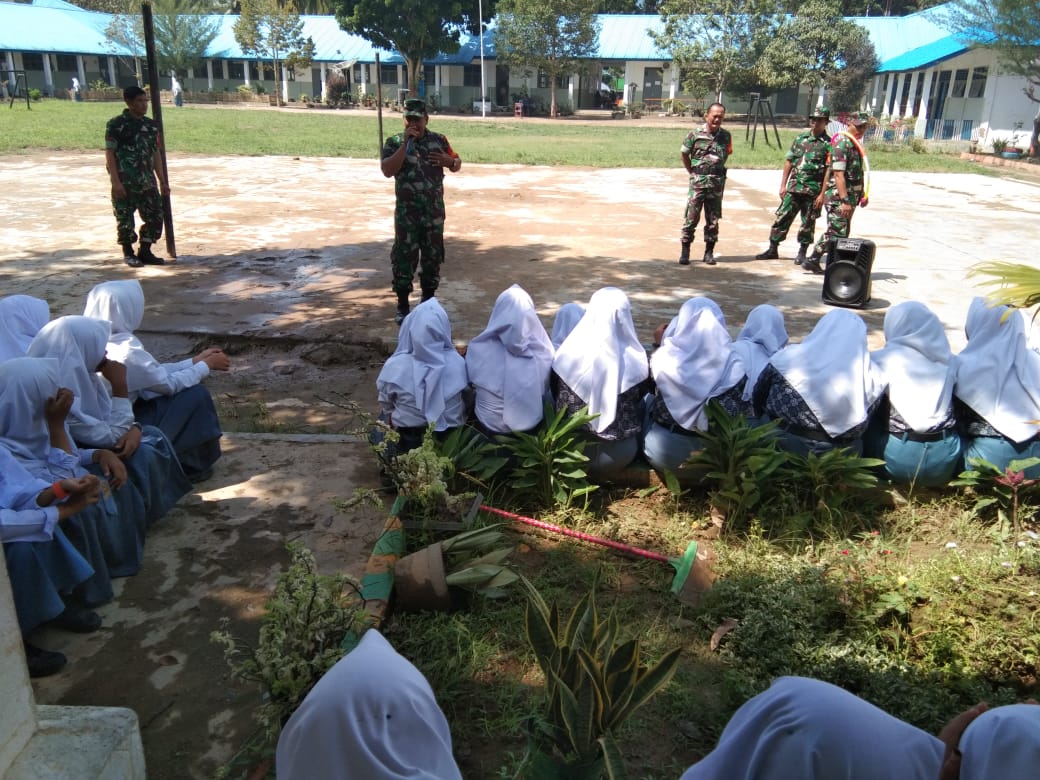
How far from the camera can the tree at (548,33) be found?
3634 centimetres

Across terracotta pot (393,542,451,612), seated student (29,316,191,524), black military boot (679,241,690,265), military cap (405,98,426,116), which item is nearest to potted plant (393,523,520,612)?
terracotta pot (393,542,451,612)

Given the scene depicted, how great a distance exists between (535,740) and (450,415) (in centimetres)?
187

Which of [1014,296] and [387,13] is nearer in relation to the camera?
[1014,296]

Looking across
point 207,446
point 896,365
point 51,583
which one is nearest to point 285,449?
point 207,446

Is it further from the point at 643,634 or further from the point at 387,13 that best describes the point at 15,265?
the point at 387,13

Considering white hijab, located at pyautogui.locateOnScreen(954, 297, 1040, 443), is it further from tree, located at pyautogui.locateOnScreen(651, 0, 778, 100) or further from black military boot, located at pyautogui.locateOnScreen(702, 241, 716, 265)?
tree, located at pyautogui.locateOnScreen(651, 0, 778, 100)

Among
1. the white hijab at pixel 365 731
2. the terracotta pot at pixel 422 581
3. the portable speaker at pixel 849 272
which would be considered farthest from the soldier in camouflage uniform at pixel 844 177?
the white hijab at pixel 365 731

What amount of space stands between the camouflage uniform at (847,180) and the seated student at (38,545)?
23.8 feet

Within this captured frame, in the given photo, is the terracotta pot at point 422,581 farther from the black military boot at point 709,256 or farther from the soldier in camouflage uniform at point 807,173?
the soldier in camouflage uniform at point 807,173

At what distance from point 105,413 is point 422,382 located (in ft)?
4.36

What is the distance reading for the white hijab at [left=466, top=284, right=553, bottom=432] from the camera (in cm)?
383

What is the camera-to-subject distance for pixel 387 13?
37062 mm

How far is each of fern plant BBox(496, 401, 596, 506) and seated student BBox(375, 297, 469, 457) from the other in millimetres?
310

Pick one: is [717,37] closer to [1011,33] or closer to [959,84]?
[959,84]
